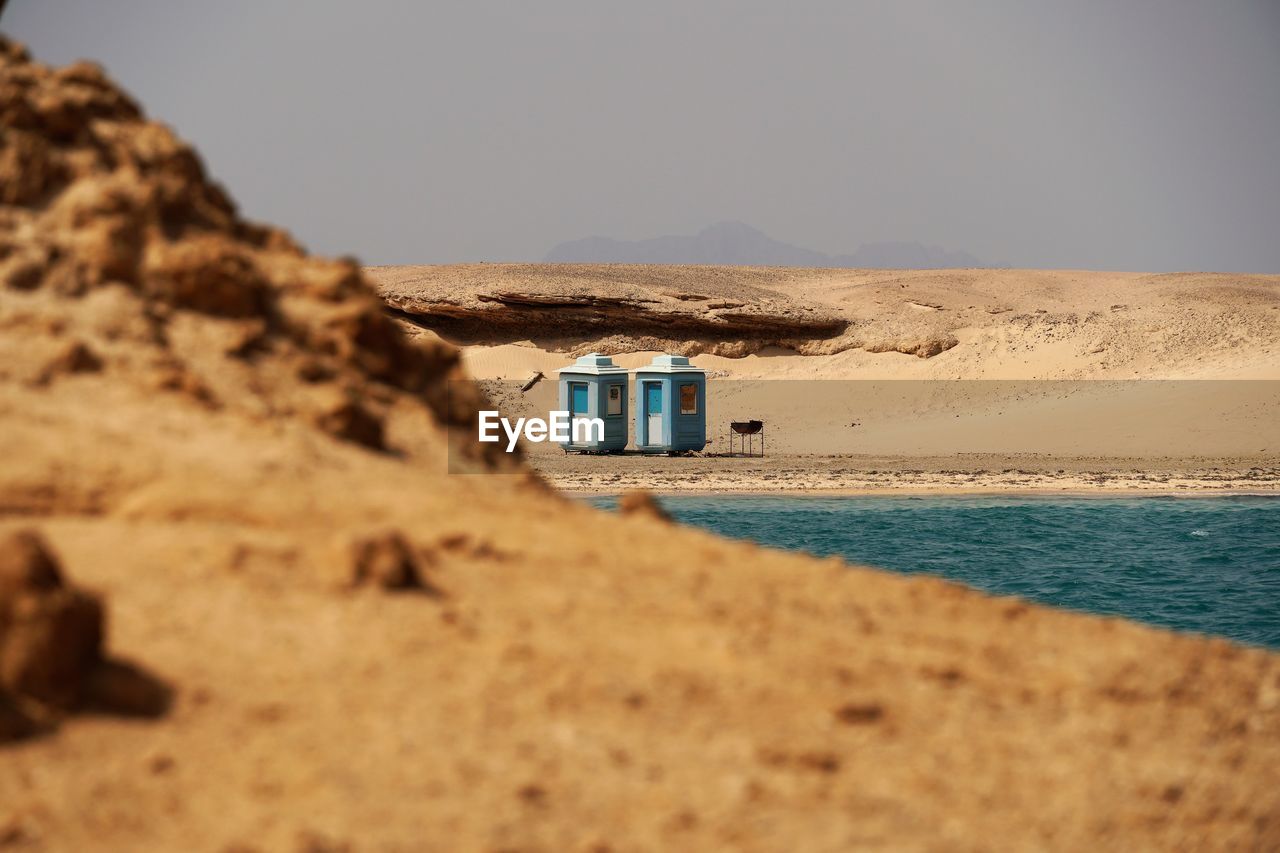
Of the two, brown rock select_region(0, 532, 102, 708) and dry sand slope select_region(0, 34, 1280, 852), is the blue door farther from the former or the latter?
brown rock select_region(0, 532, 102, 708)

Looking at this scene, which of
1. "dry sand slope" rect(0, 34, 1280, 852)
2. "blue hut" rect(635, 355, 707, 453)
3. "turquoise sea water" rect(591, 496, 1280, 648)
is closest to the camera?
"dry sand slope" rect(0, 34, 1280, 852)

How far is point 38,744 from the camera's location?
3.98m

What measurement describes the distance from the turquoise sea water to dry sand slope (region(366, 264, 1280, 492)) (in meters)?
1.99

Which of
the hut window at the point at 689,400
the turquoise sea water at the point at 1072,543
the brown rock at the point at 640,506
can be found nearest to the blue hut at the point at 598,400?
the hut window at the point at 689,400

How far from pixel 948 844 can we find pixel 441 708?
1493 millimetres

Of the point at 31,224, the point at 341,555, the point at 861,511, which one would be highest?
the point at 31,224

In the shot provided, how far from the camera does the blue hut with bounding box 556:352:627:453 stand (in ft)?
96.8

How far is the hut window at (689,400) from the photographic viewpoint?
97.7ft

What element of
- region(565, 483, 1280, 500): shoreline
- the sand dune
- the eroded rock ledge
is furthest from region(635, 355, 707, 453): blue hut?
the eroded rock ledge

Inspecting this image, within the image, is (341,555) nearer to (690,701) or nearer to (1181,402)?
(690,701)

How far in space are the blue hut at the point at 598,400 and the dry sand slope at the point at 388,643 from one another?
22724 millimetres

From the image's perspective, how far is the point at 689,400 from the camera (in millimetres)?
30016

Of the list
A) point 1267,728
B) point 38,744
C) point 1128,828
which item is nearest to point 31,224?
point 38,744

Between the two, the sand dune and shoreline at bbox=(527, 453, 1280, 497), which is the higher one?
the sand dune
